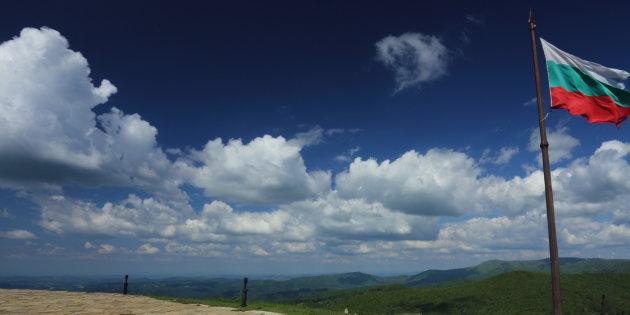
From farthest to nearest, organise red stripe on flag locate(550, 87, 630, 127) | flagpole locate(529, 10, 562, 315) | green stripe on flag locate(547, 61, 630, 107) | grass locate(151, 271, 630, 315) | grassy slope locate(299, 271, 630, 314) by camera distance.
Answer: grassy slope locate(299, 271, 630, 314)
grass locate(151, 271, 630, 315)
green stripe on flag locate(547, 61, 630, 107)
red stripe on flag locate(550, 87, 630, 127)
flagpole locate(529, 10, 562, 315)

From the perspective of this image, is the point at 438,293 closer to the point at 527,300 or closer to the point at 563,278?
the point at 527,300

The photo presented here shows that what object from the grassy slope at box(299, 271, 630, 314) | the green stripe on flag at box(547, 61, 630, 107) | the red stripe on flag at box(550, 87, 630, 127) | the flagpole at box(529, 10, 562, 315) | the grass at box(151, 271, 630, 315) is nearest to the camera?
the flagpole at box(529, 10, 562, 315)

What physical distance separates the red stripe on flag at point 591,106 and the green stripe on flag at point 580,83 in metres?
0.16

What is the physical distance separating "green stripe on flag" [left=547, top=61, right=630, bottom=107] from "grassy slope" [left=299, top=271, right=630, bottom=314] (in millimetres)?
145149

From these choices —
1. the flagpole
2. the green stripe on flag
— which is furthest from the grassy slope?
the flagpole

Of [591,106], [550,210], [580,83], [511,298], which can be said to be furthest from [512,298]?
[550,210]

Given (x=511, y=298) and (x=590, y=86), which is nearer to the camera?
(x=590, y=86)

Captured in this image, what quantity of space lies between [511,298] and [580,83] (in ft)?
591

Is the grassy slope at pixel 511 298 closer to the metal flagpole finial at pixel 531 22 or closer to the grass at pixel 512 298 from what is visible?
the grass at pixel 512 298

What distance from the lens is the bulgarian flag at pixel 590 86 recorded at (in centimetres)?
1230

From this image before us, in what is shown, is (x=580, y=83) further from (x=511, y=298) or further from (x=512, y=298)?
(x=511, y=298)

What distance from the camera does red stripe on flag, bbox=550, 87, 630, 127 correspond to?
1202 centimetres

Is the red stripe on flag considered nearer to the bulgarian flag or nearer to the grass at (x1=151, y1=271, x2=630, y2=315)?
the bulgarian flag

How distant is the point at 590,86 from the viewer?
12648 millimetres
